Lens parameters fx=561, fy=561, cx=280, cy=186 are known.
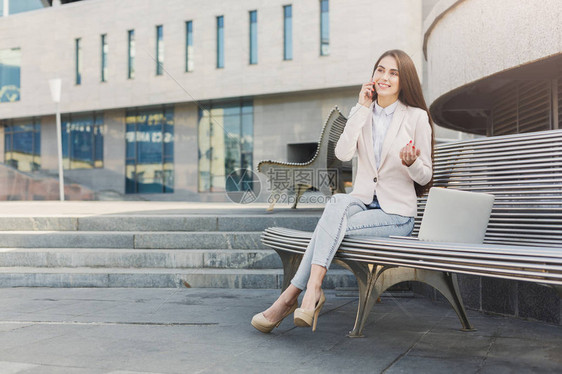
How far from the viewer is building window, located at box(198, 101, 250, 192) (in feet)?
87.0

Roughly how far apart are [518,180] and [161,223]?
4273 millimetres

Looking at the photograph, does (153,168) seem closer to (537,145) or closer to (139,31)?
(139,31)

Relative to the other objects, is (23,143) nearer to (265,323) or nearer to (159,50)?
(159,50)

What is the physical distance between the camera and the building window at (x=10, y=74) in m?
31.3

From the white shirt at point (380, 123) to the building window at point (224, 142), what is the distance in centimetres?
2248

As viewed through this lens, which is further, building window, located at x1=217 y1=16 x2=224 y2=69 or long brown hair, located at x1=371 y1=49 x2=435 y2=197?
building window, located at x1=217 y1=16 x2=224 y2=69

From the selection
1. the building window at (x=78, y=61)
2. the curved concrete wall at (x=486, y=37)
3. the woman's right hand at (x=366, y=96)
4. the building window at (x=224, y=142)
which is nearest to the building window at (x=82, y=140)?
the building window at (x=78, y=61)

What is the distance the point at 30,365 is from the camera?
114 inches

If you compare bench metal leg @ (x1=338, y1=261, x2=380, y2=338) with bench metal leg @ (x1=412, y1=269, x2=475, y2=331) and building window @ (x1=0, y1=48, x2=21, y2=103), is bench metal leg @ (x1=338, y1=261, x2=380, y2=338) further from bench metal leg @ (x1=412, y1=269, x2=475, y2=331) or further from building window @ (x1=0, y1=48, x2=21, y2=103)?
building window @ (x1=0, y1=48, x2=21, y2=103)

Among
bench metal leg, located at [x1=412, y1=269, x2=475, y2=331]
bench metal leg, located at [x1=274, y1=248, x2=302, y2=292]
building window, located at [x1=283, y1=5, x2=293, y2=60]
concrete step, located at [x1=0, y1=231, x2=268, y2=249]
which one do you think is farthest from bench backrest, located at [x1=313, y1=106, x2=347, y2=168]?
building window, located at [x1=283, y1=5, x2=293, y2=60]

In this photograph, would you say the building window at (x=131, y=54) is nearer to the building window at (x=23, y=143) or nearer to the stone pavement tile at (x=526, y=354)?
the building window at (x=23, y=143)

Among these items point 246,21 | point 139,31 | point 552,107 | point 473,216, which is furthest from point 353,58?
point 473,216

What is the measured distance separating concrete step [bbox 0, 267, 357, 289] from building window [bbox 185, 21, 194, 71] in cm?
2175

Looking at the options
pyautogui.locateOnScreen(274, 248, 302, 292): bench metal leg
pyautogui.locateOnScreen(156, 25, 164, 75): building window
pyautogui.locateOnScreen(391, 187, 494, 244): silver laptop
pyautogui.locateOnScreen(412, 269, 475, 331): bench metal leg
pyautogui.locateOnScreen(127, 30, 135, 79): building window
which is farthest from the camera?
pyautogui.locateOnScreen(127, 30, 135, 79): building window
